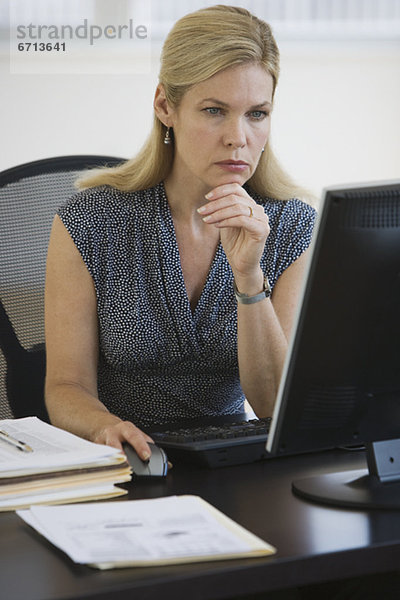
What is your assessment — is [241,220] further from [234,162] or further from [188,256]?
[188,256]

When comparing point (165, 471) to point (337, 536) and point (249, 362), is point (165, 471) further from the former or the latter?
point (249, 362)

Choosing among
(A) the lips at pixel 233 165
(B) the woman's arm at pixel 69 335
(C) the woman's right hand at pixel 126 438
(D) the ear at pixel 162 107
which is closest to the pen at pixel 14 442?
(C) the woman's right hand at pixel 126 438

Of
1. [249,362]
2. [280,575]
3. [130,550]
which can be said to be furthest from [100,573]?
[249,362]

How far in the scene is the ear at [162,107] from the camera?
1.73m

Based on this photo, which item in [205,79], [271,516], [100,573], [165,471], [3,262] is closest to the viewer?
[100,573]

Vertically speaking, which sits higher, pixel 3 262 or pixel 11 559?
pixel 3 262

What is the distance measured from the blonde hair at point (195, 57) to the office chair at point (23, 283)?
10cm

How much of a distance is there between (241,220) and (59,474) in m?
0.69

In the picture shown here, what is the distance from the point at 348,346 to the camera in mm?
1007

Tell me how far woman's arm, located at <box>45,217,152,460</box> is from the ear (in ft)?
0.95

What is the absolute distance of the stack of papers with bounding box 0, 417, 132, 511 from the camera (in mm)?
1022

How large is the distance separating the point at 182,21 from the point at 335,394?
0.93 m

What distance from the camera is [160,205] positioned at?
180 centimetres

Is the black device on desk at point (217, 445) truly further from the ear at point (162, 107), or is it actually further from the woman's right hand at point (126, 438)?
the ear at point (162, 107)
